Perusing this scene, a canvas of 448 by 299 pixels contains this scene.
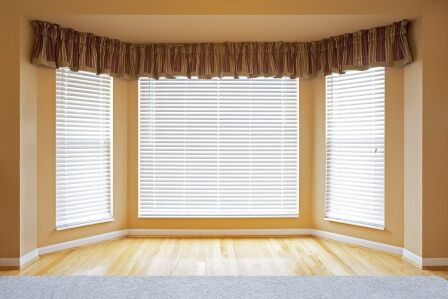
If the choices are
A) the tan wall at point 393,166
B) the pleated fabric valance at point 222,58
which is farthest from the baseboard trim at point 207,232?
the pleated fabric valance at point 222,58

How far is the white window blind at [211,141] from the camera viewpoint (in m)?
4.56

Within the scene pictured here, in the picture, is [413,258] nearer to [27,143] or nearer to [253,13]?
[253,13]

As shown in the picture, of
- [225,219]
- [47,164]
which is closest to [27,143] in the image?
[47,164]

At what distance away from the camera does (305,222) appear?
4.63m

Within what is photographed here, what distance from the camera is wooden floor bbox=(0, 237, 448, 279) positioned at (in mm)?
3418

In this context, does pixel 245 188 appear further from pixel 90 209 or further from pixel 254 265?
pixel 90 209

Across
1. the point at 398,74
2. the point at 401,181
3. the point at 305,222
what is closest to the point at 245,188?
the point at 305,222

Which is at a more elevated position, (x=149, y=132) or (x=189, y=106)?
(x=189, y=106)

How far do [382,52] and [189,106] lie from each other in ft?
7.40

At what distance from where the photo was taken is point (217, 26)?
387cm

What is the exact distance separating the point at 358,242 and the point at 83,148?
10.9 feet

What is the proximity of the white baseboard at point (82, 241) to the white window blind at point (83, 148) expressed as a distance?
193 mm
